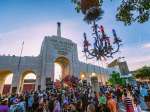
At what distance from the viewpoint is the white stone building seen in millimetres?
30609

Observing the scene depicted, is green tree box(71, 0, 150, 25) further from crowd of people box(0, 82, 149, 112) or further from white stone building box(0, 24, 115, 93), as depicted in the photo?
white stone building box(0, 24, 115, 93)

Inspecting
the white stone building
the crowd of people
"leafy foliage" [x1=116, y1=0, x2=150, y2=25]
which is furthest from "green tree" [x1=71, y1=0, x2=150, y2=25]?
the white stone building

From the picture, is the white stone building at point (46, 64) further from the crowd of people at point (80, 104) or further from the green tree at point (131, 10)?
the green tree at point (131, 10)

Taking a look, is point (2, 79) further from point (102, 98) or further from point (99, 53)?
point (99, 53)

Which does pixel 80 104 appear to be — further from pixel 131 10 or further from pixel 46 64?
pixel 46 64

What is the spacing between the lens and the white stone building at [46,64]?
3061cm

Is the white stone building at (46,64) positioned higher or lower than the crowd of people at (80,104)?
higher

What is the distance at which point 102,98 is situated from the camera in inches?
409

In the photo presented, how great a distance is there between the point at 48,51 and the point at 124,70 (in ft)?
92.4

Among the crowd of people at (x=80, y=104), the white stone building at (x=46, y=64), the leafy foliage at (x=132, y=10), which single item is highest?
the white stone building at (x=46, y=64)

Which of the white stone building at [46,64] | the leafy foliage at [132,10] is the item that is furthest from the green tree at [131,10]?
the white stone building at [46,64]

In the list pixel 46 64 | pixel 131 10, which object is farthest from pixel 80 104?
pixel 46 64

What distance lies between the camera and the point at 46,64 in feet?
108

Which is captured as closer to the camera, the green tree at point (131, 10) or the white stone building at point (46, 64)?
the green tree at point (131, 10)
